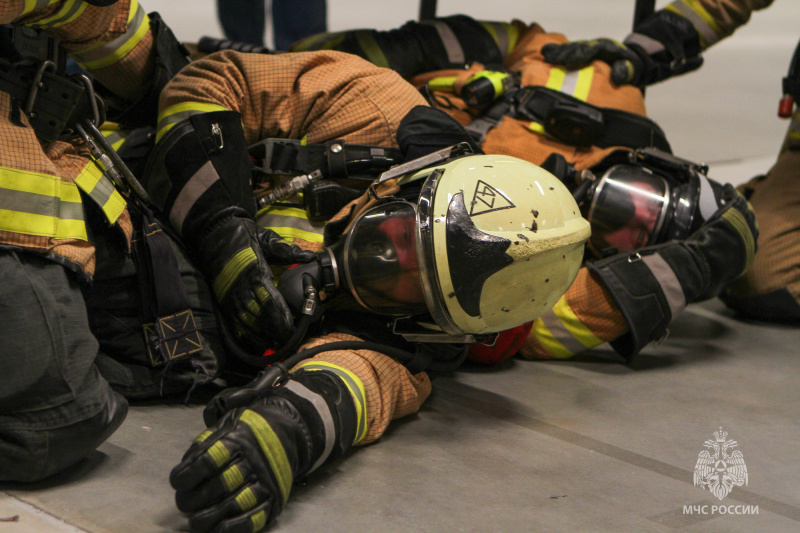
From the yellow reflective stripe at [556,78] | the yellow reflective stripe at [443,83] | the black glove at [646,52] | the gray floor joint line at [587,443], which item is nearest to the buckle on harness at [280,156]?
the gray floor joint line at [587,443]

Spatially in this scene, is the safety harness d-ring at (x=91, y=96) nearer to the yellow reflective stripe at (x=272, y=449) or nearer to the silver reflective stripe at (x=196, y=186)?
the silver reflective stripe at (x=196, y=186)

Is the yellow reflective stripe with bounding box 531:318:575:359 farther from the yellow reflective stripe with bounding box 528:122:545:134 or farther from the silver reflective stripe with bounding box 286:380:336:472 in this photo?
the silver reflective stripe with bounding box 286:380:336:472

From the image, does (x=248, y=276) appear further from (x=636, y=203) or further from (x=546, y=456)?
(x=636, y=203)

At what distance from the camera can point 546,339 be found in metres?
2.49

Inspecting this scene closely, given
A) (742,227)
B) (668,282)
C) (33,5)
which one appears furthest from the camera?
(742,227)

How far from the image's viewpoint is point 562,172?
8.50 feet

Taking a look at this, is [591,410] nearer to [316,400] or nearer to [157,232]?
[316,400]

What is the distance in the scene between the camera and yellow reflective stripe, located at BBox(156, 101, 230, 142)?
208 centimetres

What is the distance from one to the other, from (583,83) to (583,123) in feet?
0.95

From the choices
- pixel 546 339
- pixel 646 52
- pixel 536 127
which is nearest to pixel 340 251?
pixel 546 339

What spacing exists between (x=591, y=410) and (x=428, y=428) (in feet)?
1.62

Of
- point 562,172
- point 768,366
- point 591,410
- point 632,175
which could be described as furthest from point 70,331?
point 768,366

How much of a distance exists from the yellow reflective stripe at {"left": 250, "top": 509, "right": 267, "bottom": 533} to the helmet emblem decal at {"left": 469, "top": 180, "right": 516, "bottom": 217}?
741mm

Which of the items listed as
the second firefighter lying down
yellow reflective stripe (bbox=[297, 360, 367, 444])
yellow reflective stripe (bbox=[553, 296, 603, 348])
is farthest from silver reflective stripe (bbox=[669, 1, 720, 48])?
yellow reflective stripe (bbox=[297, 360, 367, 444])
